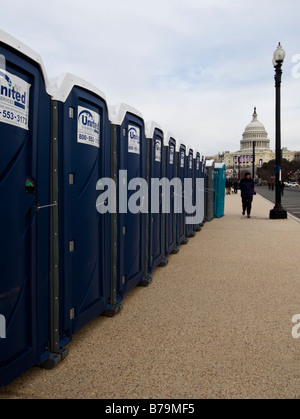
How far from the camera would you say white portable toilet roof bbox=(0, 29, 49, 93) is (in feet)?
8.35

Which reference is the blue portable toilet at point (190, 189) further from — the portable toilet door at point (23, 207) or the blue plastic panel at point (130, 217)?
the portable toilet door at point (23, 207)

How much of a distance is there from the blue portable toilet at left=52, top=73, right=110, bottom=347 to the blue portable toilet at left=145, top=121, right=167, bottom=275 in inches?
67.8

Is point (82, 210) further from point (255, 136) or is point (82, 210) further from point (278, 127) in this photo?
point (255, 136)

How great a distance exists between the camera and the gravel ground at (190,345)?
2.93 metres

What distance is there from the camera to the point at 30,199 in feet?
9.70

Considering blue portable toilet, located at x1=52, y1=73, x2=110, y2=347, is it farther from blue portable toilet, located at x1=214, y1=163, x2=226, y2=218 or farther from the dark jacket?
blue portable toilet, located at x1=214, y1=163, x2=226, y2=218

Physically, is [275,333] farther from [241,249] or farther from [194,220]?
[194,220]

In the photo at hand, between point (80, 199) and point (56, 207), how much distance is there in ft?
1.38

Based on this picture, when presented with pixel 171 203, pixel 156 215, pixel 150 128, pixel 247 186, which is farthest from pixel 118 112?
pixel 247 186

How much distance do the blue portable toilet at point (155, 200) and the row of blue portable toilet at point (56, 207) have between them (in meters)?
0.87

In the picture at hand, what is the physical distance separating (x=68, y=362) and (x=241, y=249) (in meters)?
A: 5.78

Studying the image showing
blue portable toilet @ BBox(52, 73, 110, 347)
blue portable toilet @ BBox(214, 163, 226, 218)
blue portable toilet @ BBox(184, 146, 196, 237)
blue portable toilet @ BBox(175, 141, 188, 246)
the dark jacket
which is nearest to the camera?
blue portable toilet @ BBox(52, 73, 110, 347)

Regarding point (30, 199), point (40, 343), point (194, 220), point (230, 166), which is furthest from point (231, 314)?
point (230, 166)

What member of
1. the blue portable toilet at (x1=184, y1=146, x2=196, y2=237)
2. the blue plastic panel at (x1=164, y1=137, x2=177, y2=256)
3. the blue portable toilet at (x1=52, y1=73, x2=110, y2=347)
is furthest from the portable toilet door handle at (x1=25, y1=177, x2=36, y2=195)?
the blue portable toilet at (x1=184, y1=146, x2=196, y2=237)
